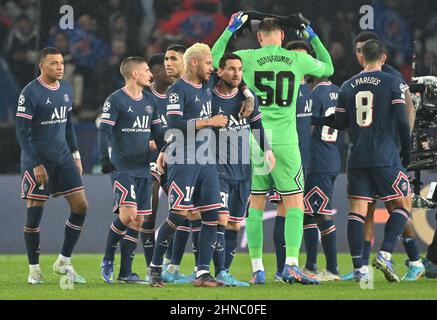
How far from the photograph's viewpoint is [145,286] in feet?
33.8

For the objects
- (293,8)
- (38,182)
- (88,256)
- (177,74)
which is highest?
(293,8)

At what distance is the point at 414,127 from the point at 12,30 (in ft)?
20.0

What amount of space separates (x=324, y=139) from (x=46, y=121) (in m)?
2.55

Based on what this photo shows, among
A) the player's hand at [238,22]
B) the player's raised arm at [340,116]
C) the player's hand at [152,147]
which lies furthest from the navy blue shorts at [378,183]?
the player's hand at [152,147]

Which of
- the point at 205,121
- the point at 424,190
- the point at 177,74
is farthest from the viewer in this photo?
the point at 424,190

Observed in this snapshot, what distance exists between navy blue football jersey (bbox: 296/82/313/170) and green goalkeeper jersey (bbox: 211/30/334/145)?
0.73m

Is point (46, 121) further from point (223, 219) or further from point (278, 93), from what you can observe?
point (278, 93)

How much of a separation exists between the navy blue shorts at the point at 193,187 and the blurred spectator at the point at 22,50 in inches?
232

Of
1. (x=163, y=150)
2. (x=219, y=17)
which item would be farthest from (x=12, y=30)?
(x=163, y=150)

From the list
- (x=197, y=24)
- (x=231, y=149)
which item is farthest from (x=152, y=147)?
(x=197, y=24)

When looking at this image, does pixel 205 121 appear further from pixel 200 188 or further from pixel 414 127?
pixel 414 127

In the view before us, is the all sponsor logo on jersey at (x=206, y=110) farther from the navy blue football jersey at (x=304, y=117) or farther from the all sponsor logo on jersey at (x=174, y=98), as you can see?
the navy blue football jersey at (x=304, y=117)

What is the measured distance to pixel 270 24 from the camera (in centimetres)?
1054

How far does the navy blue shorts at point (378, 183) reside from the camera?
10469 millimetres
